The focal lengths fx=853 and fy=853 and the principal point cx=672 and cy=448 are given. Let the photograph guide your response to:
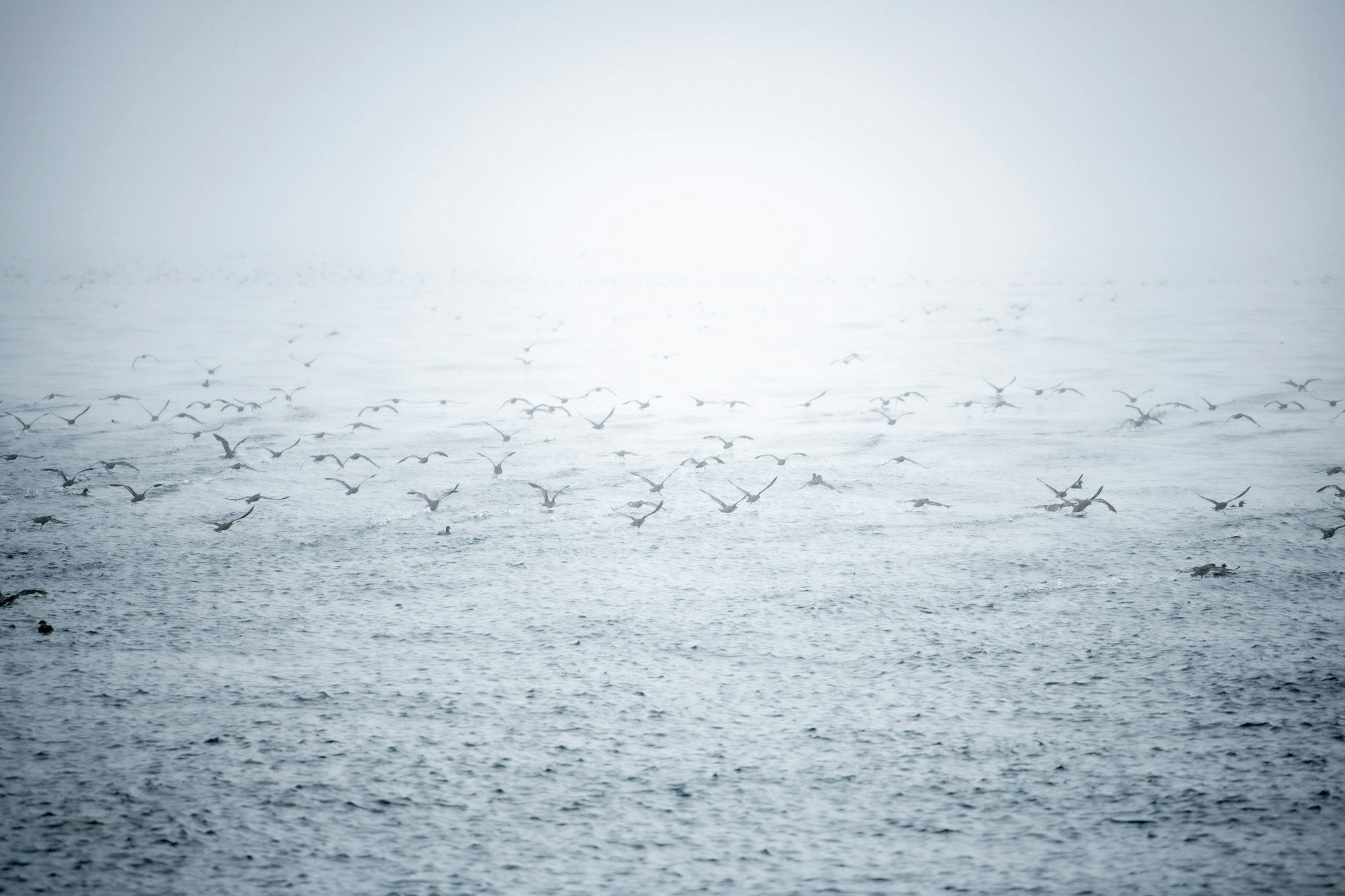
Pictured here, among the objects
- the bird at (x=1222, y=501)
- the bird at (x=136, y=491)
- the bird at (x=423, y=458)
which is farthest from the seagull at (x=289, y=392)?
the bird at (x=1222, y=501)

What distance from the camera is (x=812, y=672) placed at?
2.63 meters

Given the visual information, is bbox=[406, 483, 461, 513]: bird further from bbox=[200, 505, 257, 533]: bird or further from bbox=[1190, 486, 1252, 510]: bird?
bbox=[1190, 486, 1252, 510]: bird

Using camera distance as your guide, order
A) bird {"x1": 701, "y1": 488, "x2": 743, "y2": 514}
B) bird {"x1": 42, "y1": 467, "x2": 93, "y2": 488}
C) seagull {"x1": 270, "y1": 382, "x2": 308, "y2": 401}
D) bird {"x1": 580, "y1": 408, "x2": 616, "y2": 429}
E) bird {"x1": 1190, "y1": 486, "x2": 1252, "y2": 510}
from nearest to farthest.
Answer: bird {"x1": 1190, "y1": 486, "x2": 1252, "y2": 510} < bird {"x1": 701, "y1": 488, "x2": 743, "y2": 514} < bird {"x1": 42, "y1": 467, "x2": 93, "y2": 488} < bird {"x1": 580, "y1": 408, "x2": 616, "y2": 429} < seagull {"x1": 270, "y1": 382, "x2": 308, "y2": 401}

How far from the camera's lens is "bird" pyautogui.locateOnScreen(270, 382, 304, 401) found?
25.6 feet

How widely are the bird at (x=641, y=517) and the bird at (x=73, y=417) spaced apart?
454cm

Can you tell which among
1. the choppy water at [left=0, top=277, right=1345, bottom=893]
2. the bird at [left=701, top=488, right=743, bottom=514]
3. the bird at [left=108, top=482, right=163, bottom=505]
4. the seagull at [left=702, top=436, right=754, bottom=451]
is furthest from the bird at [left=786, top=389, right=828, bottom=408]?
the bird at [left=108, top=482, right=163, bottom=505]

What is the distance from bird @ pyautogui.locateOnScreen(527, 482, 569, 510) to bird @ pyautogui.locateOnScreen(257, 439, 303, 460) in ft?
6.44

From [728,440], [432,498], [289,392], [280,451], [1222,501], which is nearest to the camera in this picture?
[1222,501]

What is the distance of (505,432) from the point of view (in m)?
6.62

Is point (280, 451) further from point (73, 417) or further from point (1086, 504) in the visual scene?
point (1086, 504)

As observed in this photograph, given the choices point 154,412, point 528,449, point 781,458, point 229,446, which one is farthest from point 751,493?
point 154,412

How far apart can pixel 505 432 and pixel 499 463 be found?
1.38m

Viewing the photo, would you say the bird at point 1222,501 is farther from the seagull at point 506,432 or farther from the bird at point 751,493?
the seagull at point 506,432

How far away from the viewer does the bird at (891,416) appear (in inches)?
267
